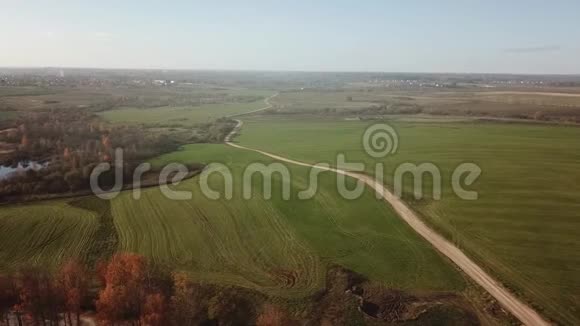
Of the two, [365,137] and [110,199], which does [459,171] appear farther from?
[110,199]

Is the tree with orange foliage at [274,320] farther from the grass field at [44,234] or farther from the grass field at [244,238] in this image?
the grass field at [44,234]

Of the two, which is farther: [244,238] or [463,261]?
[244,238]

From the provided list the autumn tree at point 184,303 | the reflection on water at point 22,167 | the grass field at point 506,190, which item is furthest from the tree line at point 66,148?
the autumn tree at point 184,303

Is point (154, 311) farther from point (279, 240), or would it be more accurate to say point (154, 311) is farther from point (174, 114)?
point (174, 114)

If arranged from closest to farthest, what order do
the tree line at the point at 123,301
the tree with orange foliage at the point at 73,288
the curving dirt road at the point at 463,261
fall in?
the tree line at the point at 123,301 → the tree with orange foliage at the point at 73,288 → the curving dirt road at the point at 463,261

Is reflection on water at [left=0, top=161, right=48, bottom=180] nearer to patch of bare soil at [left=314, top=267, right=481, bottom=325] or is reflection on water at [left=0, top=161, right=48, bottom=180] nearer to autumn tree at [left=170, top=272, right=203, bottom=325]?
autumn tree at [left=170, top=272, right=203, bottom=325]

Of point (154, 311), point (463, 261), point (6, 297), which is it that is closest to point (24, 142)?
point (6, 297)

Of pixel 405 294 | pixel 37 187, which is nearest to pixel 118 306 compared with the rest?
pixel 405 294
